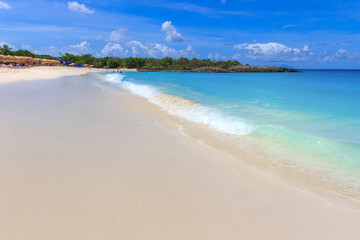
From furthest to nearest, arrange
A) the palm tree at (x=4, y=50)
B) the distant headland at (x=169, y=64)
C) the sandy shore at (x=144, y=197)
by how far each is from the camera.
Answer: the distant headland at (x=169, y=64) < the palm tree at (x=4, y=50) < the sandy shore at (x=144, y=197)

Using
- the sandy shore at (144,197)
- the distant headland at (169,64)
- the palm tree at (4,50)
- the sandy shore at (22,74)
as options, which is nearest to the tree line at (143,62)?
the distant headland at (169,64)

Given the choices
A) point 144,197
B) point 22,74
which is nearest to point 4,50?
point 22,74

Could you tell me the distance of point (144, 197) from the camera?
3219mm

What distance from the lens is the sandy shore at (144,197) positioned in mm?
2572

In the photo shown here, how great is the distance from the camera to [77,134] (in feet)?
19.8

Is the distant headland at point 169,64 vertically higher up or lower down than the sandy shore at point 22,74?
higher up

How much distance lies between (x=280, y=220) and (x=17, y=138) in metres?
5.39

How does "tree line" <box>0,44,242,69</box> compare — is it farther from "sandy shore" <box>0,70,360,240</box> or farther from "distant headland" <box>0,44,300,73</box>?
"sandy shore" <box>0,70,360,240</box>

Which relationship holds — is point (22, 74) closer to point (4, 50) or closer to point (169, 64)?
point (4, 50)

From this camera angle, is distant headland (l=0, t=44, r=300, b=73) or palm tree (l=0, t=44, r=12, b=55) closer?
palm tree (l=0, t=44, r=12, b=55)

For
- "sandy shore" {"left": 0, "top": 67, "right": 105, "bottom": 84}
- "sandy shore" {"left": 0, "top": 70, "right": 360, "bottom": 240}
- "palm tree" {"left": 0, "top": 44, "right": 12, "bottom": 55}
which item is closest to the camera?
"sandy shore" {"left": 0, "top": 70, "right": 360, "bottom": 240}

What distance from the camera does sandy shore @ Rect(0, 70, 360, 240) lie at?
2572 mm

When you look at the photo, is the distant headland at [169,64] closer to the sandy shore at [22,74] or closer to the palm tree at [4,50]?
the palm tree at [4,50]

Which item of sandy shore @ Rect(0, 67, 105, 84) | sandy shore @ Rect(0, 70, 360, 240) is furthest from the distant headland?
sandy shore @ Rect(0, 70, 360, 240)
